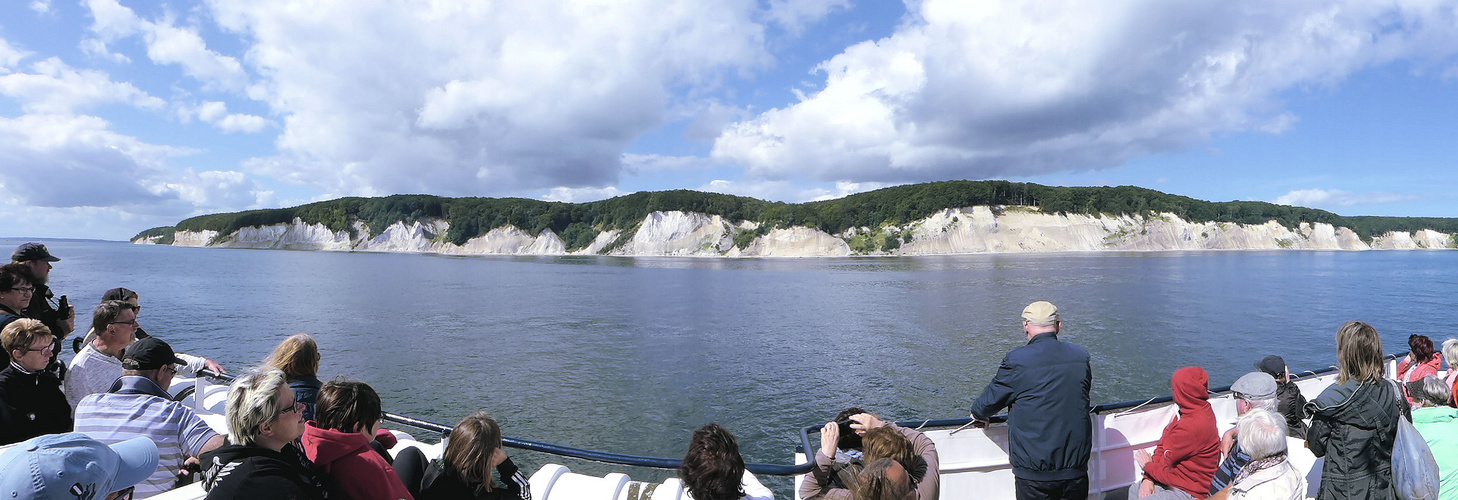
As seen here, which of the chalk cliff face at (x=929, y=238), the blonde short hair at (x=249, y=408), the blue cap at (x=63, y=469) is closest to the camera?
the blue cap at (x=63, y=469)

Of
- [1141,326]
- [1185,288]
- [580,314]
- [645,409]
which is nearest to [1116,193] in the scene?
[1185,288]

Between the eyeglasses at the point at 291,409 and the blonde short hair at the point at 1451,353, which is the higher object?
the eyeglasses at the point at 291,409

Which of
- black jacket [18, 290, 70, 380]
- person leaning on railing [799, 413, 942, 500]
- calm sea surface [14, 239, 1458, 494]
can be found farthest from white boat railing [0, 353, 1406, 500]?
calm sea surface [14, 239, 1458, 494]

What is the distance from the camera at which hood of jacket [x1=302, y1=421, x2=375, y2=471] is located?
2906 millimetres

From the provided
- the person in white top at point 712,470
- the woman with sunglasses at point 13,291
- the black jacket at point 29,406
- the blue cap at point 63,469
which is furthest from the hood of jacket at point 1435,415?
the woman with sunglasses at point 13,291

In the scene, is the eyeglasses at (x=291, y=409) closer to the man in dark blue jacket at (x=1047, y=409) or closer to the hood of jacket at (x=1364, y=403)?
the man in dark blue jacket at (x=1047, y=409)

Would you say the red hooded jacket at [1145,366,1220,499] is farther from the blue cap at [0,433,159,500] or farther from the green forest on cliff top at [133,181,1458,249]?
the green forest on cliff top at [133,181,1458,249]

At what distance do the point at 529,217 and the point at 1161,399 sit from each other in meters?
163

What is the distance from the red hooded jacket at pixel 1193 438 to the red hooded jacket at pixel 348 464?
455 cm

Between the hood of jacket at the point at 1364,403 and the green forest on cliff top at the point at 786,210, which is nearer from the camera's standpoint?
the hood of jacket at the point at 1364,403

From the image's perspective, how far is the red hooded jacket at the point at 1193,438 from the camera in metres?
4.05

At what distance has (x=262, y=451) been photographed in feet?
8.25

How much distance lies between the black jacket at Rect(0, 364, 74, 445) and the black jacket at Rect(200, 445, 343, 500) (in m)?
2.14

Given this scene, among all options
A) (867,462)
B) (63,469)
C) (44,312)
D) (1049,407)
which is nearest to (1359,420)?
(1049,407)
